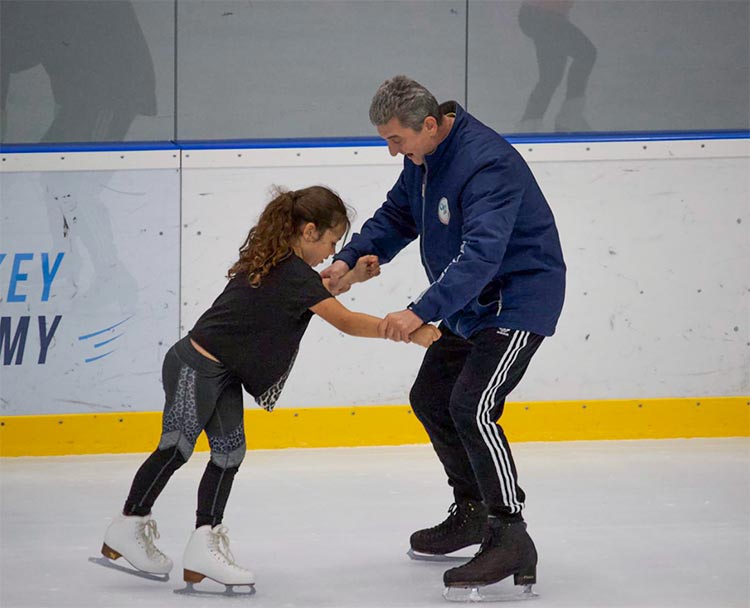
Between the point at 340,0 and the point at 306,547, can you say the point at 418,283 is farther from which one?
the point at 306,547

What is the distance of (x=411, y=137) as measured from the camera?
3.24 meters

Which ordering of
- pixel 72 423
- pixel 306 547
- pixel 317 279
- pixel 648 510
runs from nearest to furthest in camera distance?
pixel 317 279, pixel 306 547, pixel 648 510, pixel 72 423

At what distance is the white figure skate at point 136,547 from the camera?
320 centimetres

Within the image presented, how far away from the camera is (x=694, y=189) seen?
5723 mm

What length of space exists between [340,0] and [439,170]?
8.53 feet

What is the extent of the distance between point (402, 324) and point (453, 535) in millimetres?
804

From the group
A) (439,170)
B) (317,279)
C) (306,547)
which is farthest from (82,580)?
(439,170)

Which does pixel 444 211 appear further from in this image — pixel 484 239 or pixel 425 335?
pixel 425 335

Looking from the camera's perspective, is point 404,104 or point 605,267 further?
point 605,267

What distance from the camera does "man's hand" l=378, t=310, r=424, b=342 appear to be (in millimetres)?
3092

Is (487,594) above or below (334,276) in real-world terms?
below

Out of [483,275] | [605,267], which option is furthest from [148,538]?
[605,267]

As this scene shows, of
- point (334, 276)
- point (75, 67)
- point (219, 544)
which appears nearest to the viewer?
point (219, 544)

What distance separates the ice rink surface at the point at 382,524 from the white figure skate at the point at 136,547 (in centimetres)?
4
